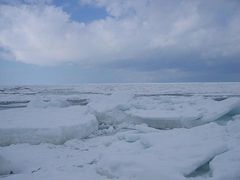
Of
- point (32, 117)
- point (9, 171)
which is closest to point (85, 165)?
point (9, 171)

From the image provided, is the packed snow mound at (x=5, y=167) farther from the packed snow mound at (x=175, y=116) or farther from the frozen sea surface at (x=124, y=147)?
the packed snow mound at (x=175, y=116)

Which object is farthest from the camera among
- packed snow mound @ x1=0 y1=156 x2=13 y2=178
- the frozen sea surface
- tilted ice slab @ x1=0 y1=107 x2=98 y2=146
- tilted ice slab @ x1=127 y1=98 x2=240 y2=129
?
tilted ice slab @ x1=127 y1=98 x2=240 y2=129

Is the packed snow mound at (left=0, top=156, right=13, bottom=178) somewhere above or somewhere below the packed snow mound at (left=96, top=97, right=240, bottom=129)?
below

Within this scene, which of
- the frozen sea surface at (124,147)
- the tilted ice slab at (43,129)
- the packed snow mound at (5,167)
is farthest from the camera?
the tilted ice slab at (43,129)

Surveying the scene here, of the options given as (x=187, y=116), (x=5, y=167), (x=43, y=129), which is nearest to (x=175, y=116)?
(x=187, y=116)

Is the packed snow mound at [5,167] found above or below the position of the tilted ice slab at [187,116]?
below

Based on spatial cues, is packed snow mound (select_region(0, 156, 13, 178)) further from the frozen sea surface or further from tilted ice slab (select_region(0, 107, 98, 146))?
tilted ice slab (select_region(0, 107, 98, 146))

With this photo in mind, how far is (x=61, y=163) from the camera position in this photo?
210 inches

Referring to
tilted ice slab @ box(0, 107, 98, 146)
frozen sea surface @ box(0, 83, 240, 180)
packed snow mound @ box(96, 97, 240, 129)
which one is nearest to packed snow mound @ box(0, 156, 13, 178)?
frozen sea surface @ box(0, 83, 240, 180)

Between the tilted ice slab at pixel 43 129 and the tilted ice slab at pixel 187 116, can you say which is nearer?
the tilted ice slab at pixel 43 129

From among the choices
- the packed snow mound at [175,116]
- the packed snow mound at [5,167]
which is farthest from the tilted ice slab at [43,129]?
the packed snow mound at [175,116]

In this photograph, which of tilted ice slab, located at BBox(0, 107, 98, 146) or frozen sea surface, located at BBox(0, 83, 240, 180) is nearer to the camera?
frozen sea surface, located at BBox(0, 83, 240, 180)

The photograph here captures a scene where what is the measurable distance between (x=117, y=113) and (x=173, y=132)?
470 centimetres

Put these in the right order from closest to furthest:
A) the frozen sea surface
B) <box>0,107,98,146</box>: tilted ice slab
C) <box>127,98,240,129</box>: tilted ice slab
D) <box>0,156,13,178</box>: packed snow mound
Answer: the frozen sea surface → <box>0,156,13,178</box>: packed snow mound → <box>0,107,98,146</box>: tilted ice slab → <box>127,98,240,129</box>: tilted ice slab
